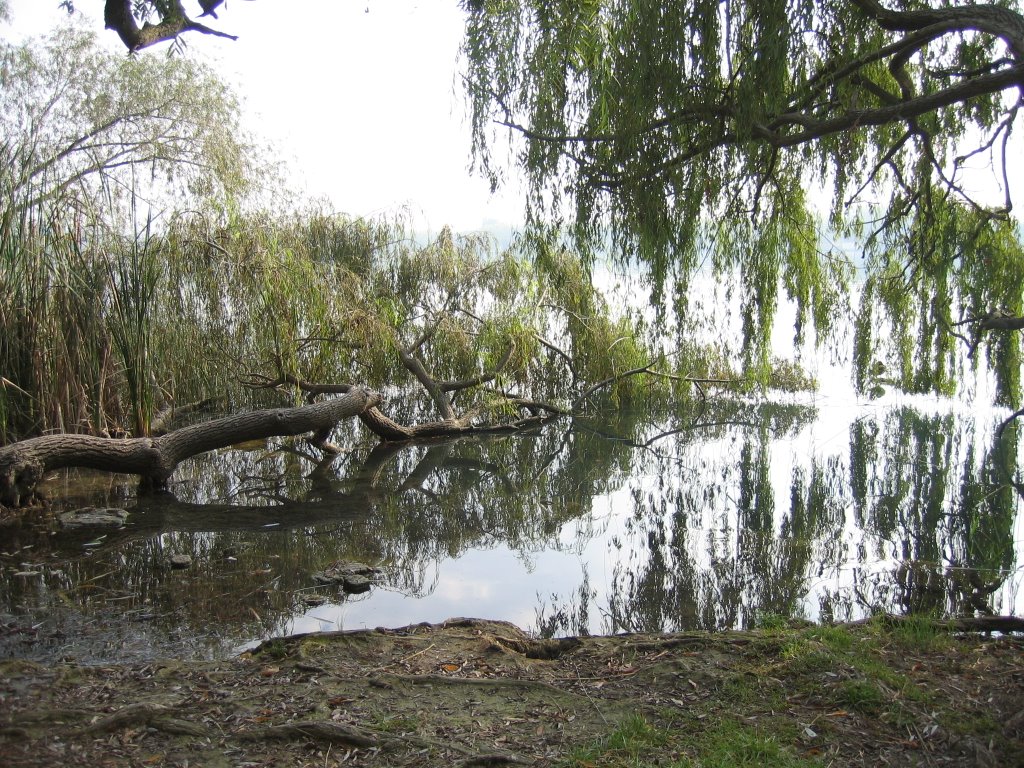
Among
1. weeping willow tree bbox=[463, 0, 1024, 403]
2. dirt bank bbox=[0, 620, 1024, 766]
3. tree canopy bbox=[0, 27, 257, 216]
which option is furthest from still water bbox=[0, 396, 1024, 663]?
tree canopy bbox=[0, 27, 257, 216]

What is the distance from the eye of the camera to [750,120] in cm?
342

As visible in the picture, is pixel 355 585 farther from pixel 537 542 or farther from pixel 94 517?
pixel 94 517

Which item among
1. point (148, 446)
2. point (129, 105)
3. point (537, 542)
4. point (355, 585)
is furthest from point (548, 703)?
point (129, 105)

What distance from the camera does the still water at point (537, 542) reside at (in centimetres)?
349

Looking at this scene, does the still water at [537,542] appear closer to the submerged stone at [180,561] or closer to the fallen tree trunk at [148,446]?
the submerged stone at [180,561]

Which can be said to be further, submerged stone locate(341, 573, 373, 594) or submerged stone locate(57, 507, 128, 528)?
submerged stone locate(57, 507, 128, 528)

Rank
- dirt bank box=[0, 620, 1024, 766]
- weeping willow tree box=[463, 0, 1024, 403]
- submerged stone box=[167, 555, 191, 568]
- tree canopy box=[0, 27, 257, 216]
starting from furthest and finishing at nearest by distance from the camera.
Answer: tree canopy box=[0, 27, 257, 216], submerged stone box=[167, 555, 191, 568], weeping willow tree box=[463, 0, 1024, 403], dirt bank box=[0, 620, 1024, 766]

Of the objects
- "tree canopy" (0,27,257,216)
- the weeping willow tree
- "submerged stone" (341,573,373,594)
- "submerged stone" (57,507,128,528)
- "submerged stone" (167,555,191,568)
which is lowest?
"submerged stone" (341,573,373,594)


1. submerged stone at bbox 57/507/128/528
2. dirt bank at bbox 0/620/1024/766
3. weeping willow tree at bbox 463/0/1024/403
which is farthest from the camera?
submerged stone at bbox 57/507/128/528

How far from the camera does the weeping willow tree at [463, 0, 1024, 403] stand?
11.3ft

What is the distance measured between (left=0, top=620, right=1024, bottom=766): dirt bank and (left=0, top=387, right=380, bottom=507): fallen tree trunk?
8.54 ft

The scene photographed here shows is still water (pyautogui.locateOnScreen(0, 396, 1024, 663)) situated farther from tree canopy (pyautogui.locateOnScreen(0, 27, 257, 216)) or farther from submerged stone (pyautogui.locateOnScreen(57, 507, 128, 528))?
tree canopy (pyautogui.locateOnScreen(0, 27, 257, 216))

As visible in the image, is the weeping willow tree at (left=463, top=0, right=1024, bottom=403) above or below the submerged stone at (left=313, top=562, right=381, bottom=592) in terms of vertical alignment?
above

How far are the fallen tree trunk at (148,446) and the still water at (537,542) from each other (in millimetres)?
298
